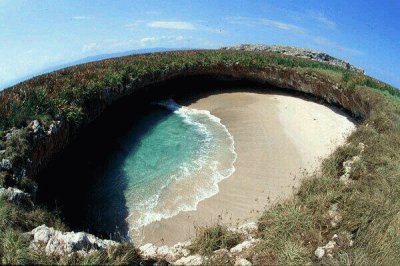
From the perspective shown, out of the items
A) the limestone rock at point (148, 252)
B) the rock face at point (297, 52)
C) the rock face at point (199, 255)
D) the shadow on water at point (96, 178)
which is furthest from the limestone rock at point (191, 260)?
the rock face at point (297, 52)

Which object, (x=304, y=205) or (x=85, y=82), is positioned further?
(x=85, y=82)

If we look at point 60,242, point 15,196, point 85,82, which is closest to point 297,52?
point 85,82

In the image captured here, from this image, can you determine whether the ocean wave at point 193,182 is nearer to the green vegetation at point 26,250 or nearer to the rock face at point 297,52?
the green vegetation at point 26,250

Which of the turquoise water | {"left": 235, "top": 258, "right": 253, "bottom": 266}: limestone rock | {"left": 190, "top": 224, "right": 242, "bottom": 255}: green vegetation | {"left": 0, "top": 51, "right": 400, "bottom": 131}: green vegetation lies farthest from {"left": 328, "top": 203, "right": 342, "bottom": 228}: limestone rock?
{"left": 0, "top": 51, "right": 400, "bottom": 131}: green vegetation

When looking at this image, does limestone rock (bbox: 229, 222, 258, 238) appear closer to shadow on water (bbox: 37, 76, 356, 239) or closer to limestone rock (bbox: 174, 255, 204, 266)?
limestone rock (bbox: 174, 255, 204, 266)

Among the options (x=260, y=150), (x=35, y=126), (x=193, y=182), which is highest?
(x=35, y=126)

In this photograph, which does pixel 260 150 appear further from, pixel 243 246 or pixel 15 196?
pixel 15 196
